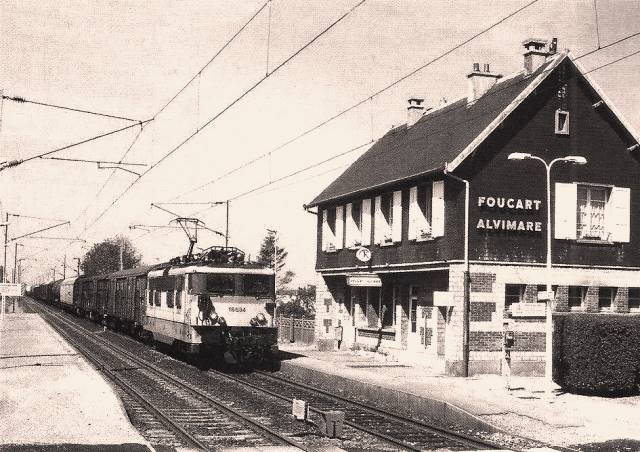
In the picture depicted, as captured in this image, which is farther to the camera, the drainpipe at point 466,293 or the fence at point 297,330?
the fence at point 297,330

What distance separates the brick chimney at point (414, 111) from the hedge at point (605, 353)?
48.0ft

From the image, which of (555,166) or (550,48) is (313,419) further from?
(550,48)

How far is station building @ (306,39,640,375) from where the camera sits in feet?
72.8

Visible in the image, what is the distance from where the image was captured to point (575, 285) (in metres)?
23.4

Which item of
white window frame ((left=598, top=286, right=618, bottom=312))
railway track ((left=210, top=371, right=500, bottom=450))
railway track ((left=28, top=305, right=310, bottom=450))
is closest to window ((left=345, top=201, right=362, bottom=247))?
white window frame ((left=598, top=286, right=618, bottom=312))

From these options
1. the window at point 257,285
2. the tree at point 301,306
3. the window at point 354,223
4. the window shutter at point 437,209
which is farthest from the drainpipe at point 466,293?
the tree at point 301,306

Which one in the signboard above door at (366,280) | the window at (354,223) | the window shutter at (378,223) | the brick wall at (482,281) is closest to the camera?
the brick wall at (482,281)

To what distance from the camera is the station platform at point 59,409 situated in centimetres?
1120

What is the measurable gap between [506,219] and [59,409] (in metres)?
13.5

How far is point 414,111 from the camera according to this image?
3088 centimetres

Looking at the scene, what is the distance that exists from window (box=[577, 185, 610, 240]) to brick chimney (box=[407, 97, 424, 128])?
28.3 feet

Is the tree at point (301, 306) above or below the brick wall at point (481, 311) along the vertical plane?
below

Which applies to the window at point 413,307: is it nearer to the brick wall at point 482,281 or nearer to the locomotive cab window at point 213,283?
the brick wall at point 482,281

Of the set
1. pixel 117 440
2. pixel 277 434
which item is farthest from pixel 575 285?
pixel 117 440
